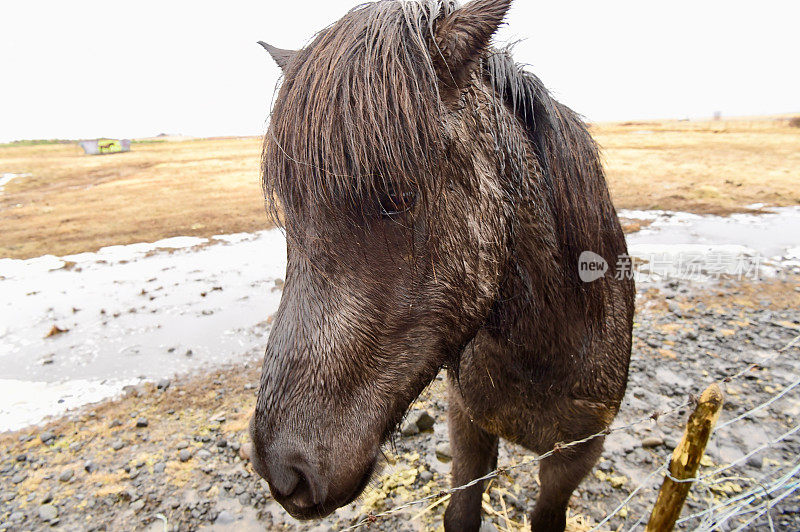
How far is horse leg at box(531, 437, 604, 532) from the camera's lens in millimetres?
2340

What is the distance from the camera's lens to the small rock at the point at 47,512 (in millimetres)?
3350

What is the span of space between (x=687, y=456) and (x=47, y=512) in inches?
174

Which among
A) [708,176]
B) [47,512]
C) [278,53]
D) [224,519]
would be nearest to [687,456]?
[278,53]

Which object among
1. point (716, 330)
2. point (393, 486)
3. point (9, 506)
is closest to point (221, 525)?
point (393, 486)

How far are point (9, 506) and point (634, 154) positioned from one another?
2675 centimetres

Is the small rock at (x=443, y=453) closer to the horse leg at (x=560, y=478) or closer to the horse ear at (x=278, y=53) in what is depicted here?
the horse leg at (x=560, y=478)

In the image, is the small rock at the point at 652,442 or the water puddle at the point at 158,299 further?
the water puddle at the point at 158,299

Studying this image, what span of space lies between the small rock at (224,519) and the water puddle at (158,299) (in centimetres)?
235

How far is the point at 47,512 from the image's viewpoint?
11.1 feet

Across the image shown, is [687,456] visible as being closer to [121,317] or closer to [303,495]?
[303,495]

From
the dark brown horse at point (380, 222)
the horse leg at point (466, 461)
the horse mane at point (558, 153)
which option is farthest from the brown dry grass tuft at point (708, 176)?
the dark brown horse at point (380, 222)

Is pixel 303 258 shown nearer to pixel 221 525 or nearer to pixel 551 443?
pixel 551 443

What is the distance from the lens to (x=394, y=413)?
1.45m

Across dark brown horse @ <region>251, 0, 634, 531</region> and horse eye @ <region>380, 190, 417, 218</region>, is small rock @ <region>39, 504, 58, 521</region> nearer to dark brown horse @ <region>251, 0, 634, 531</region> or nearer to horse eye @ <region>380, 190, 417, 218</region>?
dark brown horse @ <region>251, 0, 634, 531</region>
